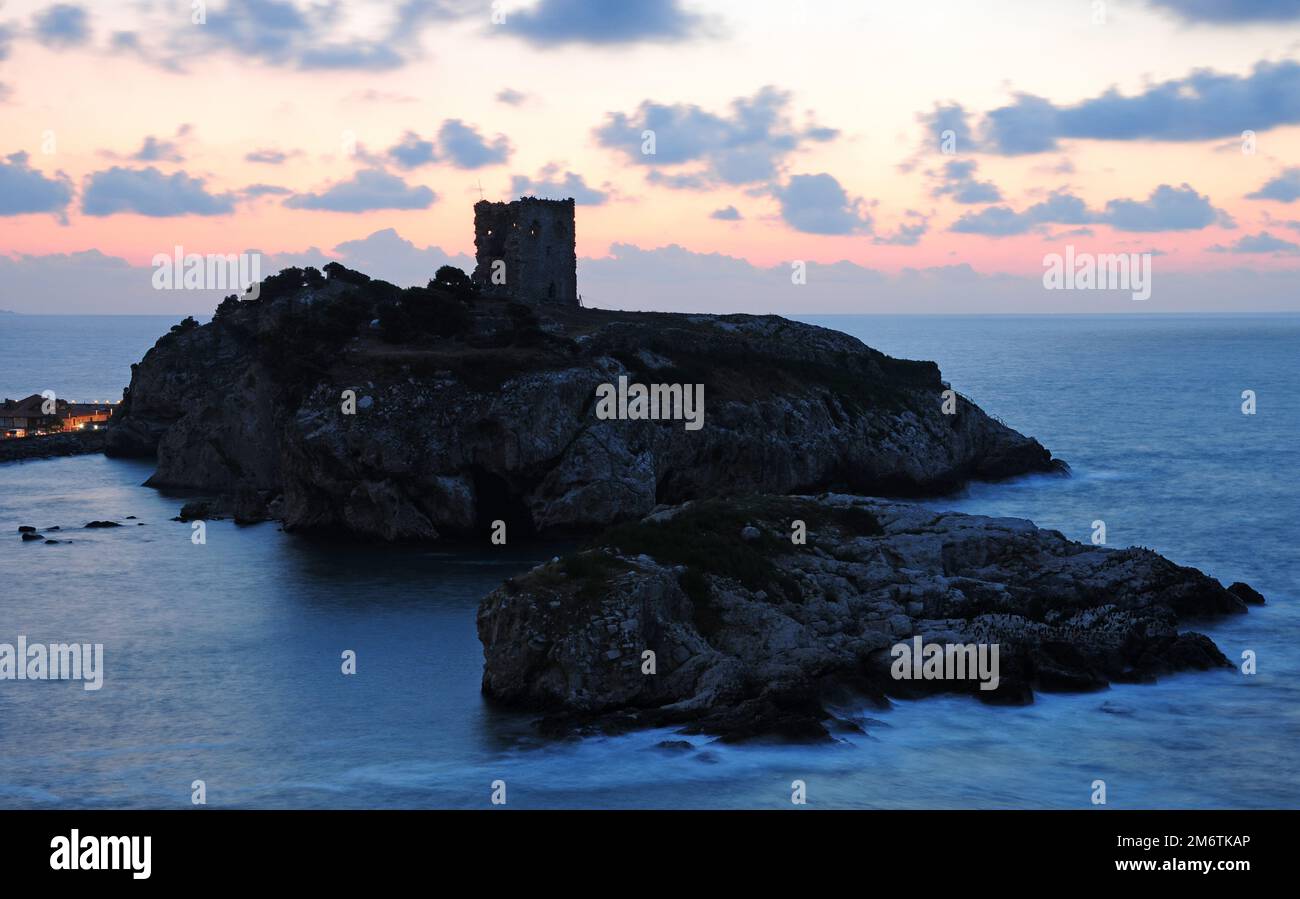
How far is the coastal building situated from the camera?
128625 millimetres

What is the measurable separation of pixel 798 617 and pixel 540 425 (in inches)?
1306

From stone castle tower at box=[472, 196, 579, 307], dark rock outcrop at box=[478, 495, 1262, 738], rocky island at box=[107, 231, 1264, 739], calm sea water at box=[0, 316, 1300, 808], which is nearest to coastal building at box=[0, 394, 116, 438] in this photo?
rocky island at box=[107, 231, 1264, 739]

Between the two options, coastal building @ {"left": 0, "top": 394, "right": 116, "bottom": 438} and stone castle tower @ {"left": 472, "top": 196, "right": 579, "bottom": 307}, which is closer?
stone castle tower @ {"left": 472, "top": 196, "right": 579, "bottom": 307}

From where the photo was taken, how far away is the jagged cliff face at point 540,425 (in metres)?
74.7

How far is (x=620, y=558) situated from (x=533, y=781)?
11.5 metres

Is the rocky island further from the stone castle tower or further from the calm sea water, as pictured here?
the calm sea water

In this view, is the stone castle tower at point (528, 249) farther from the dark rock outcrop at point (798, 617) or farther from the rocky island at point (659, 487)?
the dark rock outcrop at point (798, 617)

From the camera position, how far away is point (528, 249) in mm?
105188

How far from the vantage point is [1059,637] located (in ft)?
148

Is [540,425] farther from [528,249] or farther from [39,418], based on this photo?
[39,418]

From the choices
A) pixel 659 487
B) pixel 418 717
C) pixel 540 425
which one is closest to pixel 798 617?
pixel 418 717

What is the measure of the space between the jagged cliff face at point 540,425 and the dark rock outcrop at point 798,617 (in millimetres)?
23969

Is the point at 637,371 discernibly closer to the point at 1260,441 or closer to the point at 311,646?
the point at 311,646

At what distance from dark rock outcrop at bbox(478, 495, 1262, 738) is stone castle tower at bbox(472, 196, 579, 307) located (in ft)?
183
